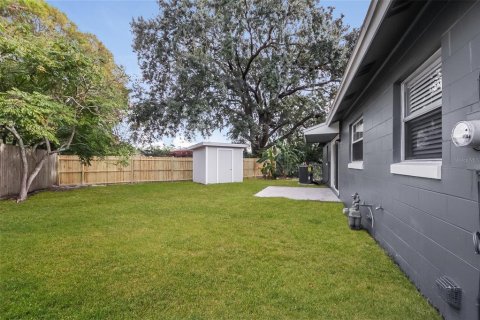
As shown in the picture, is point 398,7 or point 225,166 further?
point 225,166

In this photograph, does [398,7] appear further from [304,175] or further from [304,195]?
[304,175]

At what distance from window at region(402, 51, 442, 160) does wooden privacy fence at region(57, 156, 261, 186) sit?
1098 cm

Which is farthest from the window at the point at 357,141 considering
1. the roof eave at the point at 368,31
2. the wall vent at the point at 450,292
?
the wall vent at the point at 450,292

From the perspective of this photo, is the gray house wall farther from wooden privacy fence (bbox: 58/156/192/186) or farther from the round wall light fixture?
wooden privacy fence (bbox: 58/156/192/186)

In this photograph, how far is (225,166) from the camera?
16.0 m

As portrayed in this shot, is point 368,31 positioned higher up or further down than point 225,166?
higher up

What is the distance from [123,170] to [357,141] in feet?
40.9

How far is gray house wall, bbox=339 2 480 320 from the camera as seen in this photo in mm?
1815

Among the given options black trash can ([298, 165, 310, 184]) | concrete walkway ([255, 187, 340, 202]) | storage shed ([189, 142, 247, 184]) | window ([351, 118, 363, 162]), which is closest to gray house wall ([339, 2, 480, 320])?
window ([351, 118, 363, 162])

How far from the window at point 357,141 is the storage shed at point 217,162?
9.21 m

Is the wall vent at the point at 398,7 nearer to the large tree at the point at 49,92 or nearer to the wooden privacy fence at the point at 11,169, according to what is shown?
the large tree at the point at 49,92

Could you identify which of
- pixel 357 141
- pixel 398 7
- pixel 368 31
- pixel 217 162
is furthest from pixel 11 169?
pixel 398 7

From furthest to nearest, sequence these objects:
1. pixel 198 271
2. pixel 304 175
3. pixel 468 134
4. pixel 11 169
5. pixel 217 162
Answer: pixel 217 162
pixel 304 175
pixel 11 169
pixel 198 271
pixel 468 134

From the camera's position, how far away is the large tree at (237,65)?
56.0 ft
